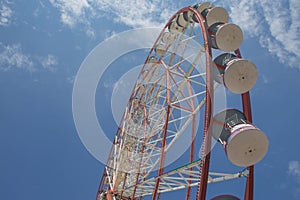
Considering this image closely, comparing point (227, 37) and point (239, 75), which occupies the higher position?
point (227, 37)

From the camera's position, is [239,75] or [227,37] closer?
[239,75]

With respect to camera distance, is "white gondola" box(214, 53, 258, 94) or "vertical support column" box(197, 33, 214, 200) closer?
"vertical support column" box(197, 33, 214, 200)

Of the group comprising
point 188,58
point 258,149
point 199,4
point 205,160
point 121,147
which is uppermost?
point 199,4

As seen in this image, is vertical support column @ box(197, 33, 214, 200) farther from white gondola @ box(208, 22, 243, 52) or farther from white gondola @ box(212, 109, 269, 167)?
white gondola @ box(208, 22, 243, 52)

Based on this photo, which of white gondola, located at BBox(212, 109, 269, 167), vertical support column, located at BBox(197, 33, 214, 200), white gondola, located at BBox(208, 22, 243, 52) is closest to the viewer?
vertical support column, located at BBox(197, 33, 214, 200)

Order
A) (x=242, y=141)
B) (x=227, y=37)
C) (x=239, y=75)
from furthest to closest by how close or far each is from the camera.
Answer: (x=227, y=37), (x=239, y=75), (x=242, y=141)

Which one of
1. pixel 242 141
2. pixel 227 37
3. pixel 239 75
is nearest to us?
pixel 242 141

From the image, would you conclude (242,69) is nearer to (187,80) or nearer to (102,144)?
(187,80)

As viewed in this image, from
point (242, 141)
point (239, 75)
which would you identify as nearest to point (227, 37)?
point (239, 75)

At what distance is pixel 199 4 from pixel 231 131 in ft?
25.3

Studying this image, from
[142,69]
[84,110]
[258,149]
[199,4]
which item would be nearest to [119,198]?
[84,110]

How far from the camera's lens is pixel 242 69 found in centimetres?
820

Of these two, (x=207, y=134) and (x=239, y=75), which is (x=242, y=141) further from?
(x=239, y=75)

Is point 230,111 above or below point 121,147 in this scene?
below
